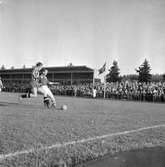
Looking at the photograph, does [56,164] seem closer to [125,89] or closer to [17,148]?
[17,148]

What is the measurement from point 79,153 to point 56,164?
659mm

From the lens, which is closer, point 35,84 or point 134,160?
point 134,160

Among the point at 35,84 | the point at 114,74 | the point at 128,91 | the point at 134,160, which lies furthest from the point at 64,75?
the point at 134,160

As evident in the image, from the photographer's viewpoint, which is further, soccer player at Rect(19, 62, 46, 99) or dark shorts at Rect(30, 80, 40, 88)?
dark shorts at Rect(30, 80, 40, 88)

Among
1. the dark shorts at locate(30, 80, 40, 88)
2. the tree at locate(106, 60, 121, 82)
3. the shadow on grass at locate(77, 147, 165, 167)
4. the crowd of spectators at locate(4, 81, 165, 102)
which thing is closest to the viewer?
the shadow on grass at locate(77, 147, 165, 167)

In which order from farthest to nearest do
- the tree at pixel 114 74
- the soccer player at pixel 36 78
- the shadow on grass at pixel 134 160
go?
the tree at pixel 114 74
the soccer player at pixel 36 78
the shadow on grass at pixel 134 160

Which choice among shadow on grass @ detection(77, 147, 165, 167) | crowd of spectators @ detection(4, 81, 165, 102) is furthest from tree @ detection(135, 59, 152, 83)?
shadow on grass @ detection(77, 147, 165, 167)

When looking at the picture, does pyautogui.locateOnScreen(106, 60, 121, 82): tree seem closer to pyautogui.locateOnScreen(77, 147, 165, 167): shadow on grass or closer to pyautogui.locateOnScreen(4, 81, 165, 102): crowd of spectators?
pyautogui.locateOnScreen(4, 81, 165, 102): crowd of spectators

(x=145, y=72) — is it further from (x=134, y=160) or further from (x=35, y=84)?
(x=134, y=160)

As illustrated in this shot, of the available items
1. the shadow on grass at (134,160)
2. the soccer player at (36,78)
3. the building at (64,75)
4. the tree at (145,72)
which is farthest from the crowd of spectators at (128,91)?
the tree at (145,72)

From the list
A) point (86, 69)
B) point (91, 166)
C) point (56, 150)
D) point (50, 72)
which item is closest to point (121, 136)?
point (56, 150)

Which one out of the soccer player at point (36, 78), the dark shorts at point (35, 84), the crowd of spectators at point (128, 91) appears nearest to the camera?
the soccer player at point (36, 78)

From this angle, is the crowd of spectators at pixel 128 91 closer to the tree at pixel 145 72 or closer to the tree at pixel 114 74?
the tree at pixel 145 72

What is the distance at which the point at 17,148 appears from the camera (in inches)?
169
